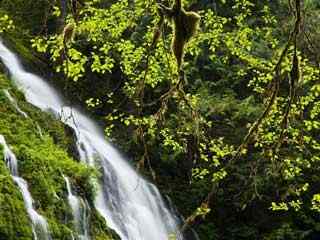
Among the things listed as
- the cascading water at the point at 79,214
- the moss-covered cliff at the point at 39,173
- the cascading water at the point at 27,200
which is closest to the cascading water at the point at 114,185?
the moss-covered cliff at the point at 39,173

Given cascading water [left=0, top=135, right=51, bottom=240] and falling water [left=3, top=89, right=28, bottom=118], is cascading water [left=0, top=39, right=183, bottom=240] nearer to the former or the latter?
falling water [left=3, top=89, right=28, bottom=118]

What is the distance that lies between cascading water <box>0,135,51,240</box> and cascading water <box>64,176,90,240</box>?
81 centimetres

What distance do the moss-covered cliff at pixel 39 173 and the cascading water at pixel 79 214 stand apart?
0.12m

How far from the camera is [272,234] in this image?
1395 cm

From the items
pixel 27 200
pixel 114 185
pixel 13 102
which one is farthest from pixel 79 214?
pixel 114 185

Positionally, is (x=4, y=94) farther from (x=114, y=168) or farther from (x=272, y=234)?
(x=272, y=234)

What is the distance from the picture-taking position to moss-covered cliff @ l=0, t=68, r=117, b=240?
793 cm

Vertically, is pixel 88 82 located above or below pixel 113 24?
below

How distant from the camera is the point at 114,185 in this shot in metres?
12.4

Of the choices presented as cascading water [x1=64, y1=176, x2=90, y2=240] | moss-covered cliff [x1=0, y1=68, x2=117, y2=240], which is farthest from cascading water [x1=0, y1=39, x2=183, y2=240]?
cascading water [x1=64, y1=176, x2=90, y2=240]

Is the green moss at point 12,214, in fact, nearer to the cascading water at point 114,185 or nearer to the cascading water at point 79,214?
the cascading water at point 79,214

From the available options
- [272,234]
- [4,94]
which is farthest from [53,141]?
[272,234]

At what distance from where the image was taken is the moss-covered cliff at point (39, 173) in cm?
793

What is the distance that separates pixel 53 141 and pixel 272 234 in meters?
5.68
